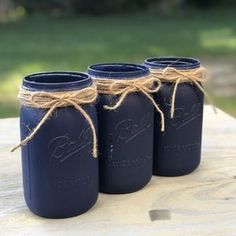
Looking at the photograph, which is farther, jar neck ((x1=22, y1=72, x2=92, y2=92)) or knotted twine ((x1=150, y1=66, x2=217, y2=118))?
knotted twine ((x1=150, y1=66, x2=217, y2=118))

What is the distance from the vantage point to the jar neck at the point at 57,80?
32.7 inches

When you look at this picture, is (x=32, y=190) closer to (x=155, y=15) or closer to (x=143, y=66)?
(x=143, y=66)

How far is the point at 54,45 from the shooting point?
21.3 ft

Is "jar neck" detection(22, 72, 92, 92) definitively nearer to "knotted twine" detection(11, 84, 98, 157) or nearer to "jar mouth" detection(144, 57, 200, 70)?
Answer: "knotted twine" detection(11, 84, 98, 157)

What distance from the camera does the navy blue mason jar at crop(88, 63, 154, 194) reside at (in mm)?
935

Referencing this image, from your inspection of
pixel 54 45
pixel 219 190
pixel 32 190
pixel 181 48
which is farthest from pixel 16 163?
pixel 54 45

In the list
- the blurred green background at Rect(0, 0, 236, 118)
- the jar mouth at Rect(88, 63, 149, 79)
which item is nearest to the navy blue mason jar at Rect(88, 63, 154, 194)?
the jar mouth at Rect(88, 63, 149, 79)

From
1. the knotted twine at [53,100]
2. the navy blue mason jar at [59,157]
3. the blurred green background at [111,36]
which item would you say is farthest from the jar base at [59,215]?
the blurred green background at [111,36]

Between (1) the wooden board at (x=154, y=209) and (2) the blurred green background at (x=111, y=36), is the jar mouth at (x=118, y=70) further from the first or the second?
(2) the blurred green background at (x=111, y=36)

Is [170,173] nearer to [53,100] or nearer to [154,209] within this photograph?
[154,209]

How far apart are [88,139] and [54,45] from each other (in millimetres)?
5742

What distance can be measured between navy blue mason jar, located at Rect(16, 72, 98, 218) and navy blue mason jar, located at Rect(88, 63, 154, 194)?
59 millimetres

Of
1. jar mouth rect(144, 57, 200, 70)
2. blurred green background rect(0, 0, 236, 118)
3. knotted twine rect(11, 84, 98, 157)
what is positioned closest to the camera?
knotted twine rect(11, 84, 98, 157)

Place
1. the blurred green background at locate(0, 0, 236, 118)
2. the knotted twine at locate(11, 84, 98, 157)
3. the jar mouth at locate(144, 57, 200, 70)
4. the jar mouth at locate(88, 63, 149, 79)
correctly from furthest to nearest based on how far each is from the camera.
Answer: the blurred green background at locate(0, 0, 236, 118) → the jar mouth at locate(144, 57, 200, 70) → the jar mouth at locate(88, 63, 149, 79) → the knotted twine at locate(11, 84, 98, 157)
